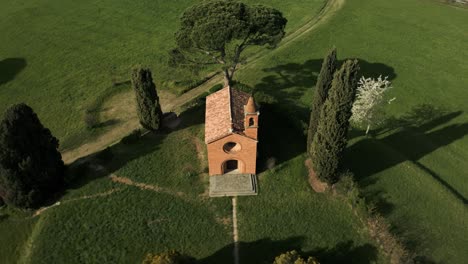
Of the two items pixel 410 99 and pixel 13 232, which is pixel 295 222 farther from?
pixel 410 99

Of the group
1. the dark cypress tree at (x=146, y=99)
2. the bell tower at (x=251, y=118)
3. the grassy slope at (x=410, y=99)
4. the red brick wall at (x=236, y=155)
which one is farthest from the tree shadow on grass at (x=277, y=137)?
the dark cypress tree at (x=146, y=99)

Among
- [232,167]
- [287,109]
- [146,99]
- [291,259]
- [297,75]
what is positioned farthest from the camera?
[297,75]

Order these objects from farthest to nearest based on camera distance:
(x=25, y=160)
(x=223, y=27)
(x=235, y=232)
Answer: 1. (x=223, y=27)
2. (x=235, y=232)
3. (x=25, y=160)

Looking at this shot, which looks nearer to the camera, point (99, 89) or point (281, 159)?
point (281, 159)

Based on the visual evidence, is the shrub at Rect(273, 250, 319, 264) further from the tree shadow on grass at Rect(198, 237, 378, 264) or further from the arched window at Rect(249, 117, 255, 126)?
the arched window at Rect(249, 117, 255, 126)

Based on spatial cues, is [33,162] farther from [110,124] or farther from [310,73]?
[310,73]

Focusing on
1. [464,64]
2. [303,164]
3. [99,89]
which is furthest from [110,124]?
[464,64]

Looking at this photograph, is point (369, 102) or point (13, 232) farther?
point (369, 102)

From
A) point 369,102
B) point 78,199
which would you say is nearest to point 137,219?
point 78,199
